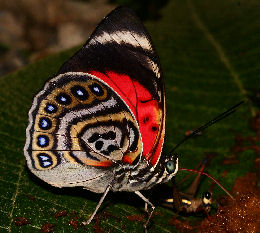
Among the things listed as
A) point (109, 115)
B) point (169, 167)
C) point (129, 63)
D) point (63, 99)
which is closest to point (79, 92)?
point (63, 99)

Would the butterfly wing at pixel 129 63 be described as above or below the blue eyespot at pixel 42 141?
above

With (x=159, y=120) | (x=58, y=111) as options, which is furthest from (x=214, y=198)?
(x=58, y=111)

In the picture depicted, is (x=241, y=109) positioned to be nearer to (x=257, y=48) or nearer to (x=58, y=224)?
(x=257, y=48)

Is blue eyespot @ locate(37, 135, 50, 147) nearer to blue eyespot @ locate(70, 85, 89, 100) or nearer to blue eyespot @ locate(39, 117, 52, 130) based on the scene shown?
blue eyespot @ locate(39, 117, 52, 130)

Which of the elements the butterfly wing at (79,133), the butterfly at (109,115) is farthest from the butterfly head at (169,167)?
the butterfly wing at (79,133)

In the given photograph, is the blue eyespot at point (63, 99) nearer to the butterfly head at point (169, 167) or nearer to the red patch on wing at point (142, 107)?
the red patch on wing at point (142, 107)

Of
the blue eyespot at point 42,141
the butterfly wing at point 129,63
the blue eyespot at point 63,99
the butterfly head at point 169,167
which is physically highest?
the butterfly wing at point 129,63

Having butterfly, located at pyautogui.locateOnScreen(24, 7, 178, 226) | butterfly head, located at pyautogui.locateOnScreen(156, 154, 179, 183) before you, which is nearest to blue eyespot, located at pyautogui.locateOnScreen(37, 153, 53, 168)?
butterfly, located at pyautogui.locateOnScreen(24, 7, 178, 226)
